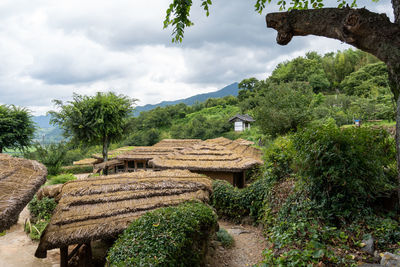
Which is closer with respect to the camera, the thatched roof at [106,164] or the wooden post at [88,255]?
the wooden post at [88,255]

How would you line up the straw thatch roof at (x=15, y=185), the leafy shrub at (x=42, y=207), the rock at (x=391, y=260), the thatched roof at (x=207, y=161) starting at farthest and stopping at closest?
the thatched roof at (x=207, y=161), the leafy shrub at (x=42, y=207), the rock at (x=391, y=260), the straw thatch roof at (x=15, y=185)

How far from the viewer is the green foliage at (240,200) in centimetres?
908

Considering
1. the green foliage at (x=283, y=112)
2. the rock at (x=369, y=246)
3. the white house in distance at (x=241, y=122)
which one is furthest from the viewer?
the white house in distance at (x=241, y=122)

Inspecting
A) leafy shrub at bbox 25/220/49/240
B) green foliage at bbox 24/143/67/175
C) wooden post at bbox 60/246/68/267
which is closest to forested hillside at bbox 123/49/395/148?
green foliage at bbox 24/143/67/175

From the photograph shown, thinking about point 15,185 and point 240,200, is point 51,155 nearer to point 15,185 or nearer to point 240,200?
point 240,200

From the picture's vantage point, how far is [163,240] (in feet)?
14.5

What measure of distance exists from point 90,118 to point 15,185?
18082 millimetres

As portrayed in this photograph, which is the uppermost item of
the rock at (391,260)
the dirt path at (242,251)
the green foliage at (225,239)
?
the rock at (391,260)

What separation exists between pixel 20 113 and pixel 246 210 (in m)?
20.0

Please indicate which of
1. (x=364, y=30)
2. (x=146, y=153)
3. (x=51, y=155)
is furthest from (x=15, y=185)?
(x=146, y=153)

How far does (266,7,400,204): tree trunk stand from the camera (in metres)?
2.86

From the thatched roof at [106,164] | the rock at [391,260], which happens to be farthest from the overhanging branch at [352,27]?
the thatched roof at [106,164]

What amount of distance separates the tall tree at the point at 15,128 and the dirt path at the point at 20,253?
1189cm

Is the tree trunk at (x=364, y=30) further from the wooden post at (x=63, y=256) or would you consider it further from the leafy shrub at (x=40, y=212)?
the leafy shrub at (x=40, y=212)
